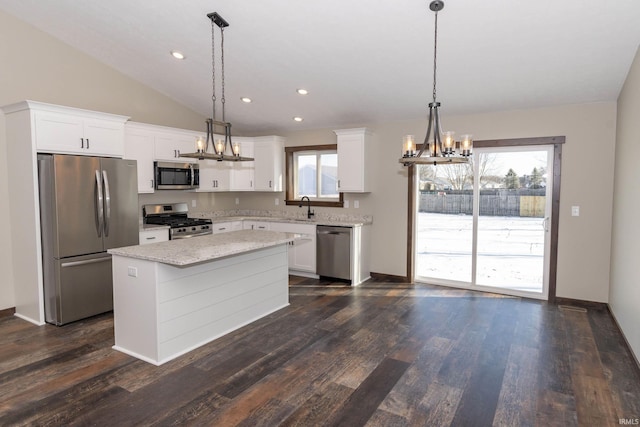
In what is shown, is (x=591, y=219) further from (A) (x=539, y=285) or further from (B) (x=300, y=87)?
(B) (x=300, y=87)

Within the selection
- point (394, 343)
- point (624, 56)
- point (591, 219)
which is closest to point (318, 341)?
point (394, 343)

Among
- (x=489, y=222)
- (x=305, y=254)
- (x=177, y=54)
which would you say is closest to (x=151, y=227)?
(x=177, y=54)

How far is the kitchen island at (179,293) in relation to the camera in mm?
3164

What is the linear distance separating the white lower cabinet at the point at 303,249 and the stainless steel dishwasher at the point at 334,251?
10 cm

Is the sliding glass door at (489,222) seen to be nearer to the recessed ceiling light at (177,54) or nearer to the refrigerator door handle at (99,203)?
the recessed ceiling light at (177,54)

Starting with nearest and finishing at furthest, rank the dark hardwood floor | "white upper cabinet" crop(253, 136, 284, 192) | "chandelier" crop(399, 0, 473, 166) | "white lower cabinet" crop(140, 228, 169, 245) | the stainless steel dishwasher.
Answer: the dark hardwood floor < "chandelier" crop(399, 0, 473, 166) < "white lower cabinet" crop(140, 228, 169, 245) < the stainless steel dishwasher < "white upper cabinet" crop(253, 136, 284, 192)

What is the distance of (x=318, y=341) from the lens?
144 inches

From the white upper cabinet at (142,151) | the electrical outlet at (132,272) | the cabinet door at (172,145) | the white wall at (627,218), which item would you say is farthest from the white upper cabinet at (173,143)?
the white wall at (627,218)

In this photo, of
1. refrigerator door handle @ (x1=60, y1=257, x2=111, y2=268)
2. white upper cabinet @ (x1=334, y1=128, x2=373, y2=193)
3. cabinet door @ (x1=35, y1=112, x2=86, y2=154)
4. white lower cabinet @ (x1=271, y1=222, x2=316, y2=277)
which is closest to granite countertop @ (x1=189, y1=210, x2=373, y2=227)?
white lower cabinet @ (x1=271, y1=222, x2=316, y2=277)

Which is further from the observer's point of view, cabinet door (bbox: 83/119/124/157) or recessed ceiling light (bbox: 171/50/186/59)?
recessed ceiling light (bbox: 171/50/186/59)

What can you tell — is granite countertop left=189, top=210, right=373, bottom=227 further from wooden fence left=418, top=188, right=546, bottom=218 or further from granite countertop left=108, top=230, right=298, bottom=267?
granite countertop left=108, top=230, right=298, bottom=267

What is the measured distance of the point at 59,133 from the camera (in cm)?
400

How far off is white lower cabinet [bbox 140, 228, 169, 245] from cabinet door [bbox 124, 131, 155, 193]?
0.64m

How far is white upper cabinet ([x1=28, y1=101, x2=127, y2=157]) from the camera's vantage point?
388 centimetres
